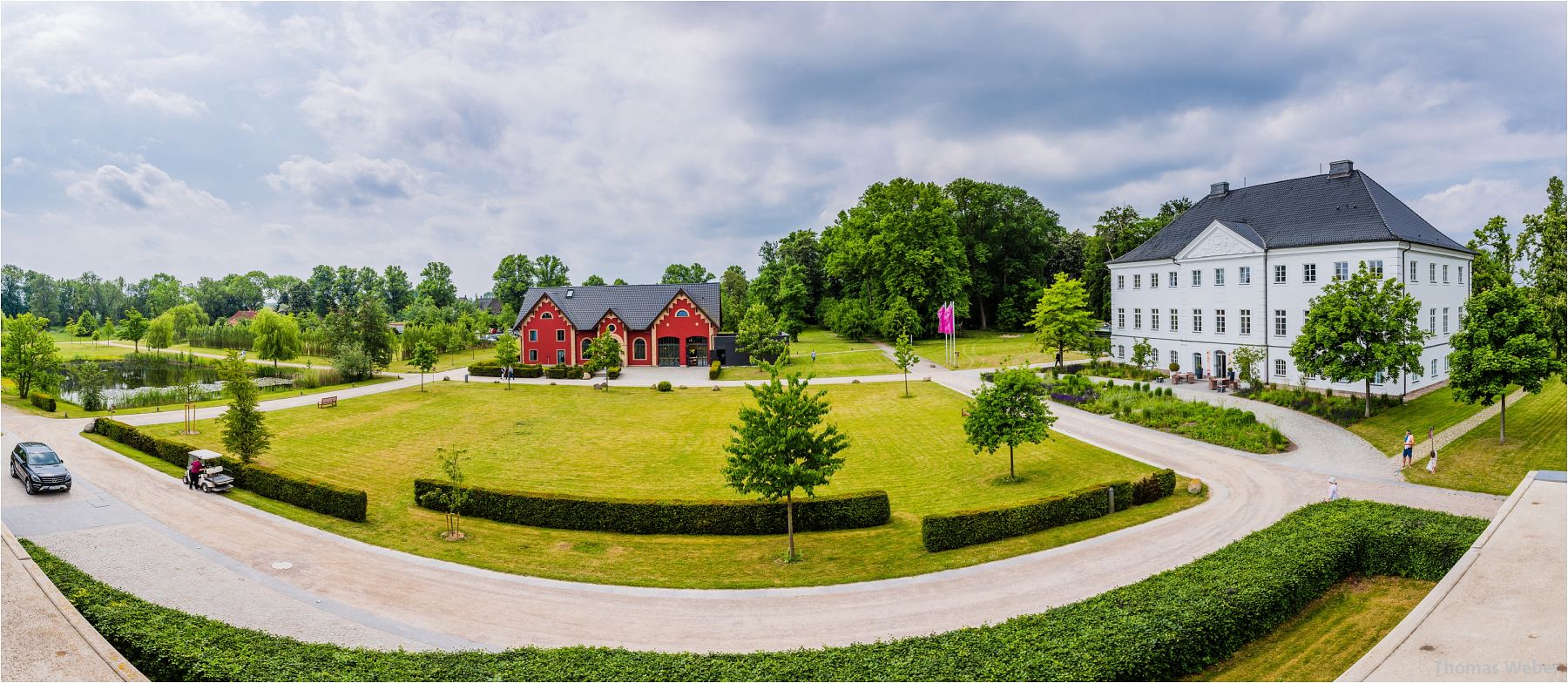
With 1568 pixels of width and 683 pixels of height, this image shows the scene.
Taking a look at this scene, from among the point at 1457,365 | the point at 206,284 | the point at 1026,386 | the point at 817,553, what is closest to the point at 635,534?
the point at 817,553

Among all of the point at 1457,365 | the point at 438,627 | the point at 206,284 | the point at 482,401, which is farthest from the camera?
the point at 206,284

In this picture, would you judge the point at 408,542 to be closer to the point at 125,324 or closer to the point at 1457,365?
the point at 1457,365

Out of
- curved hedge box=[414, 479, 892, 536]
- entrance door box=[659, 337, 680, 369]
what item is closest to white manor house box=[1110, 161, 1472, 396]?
curved hedge box=[414, 479, 892, 536]

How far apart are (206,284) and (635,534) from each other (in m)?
154

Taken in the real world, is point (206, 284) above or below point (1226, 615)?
above

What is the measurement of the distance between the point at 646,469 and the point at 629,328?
3439 cm

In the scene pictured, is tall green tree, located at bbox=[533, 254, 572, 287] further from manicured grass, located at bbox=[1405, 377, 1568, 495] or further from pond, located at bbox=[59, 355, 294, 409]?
manicured grass, located at bbox=[1405, 377, 1568, 495]

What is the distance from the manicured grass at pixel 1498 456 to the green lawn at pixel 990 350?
79.2 ft

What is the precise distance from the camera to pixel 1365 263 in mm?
37844

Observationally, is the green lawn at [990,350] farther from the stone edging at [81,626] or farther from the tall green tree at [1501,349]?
the stone edging at [81,626]

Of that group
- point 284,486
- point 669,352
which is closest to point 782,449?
A: point 284,486

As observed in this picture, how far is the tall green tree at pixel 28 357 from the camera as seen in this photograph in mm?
43469

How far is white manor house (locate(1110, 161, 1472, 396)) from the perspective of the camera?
3841 centimetres

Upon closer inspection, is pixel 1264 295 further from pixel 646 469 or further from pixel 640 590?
pixel 640 590
